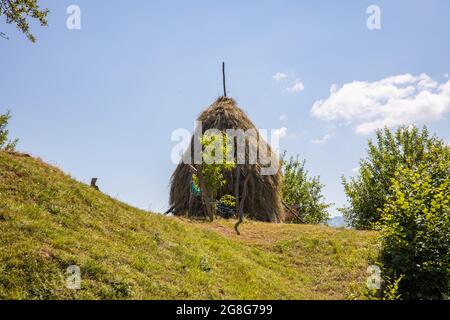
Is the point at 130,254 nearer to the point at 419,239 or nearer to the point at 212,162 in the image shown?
the point at 419,239

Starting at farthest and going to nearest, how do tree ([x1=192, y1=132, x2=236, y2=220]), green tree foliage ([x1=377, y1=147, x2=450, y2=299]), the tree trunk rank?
tree ([x1=192, y1=132, x2=236, y2=220]), the tree trunk, green tree foliage ([x1=377, y1=147, x2=450, y2=299])

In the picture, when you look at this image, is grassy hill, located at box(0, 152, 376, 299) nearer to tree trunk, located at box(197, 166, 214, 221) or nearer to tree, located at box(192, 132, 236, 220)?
tree trunk, located at box(197, 166, 214, 221)

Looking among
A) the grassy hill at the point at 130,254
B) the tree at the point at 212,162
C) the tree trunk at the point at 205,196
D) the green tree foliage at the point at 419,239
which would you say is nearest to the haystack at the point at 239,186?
the tree at the point at 212,162

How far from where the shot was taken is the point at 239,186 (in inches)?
1066

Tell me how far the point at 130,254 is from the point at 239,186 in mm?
17015

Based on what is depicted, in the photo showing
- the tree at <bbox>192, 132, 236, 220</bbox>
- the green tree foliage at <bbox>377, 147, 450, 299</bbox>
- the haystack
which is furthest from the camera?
the haystack

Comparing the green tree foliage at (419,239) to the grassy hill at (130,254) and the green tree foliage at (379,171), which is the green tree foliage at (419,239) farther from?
the green tree foliage at (379,171)

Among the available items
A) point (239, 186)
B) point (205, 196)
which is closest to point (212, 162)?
point (205, 196)

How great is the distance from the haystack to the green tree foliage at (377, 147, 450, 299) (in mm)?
12969

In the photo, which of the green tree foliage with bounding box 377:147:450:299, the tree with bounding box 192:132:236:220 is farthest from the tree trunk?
the green tree foliage with bounding box 377:147:450:299

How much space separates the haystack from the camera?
26.1 meters

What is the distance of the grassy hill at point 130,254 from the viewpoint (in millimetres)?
8367
